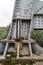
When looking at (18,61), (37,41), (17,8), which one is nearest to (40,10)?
(17,8)

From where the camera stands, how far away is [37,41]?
17328 millimetres

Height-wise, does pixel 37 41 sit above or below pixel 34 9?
below

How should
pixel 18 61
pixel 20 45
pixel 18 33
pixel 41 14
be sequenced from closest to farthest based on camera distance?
pixel 18 61 < pixel 20 45 < pixel 18 33 < pixel 41 14

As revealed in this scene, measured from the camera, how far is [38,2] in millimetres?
20328

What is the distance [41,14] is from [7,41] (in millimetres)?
5045

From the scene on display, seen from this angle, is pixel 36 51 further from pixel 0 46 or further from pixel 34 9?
pixel 34 9

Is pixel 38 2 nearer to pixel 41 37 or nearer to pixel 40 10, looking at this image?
pixel 40 10

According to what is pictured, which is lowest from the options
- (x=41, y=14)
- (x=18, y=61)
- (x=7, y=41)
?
(x=18, y=61)

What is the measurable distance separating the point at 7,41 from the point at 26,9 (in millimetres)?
4923

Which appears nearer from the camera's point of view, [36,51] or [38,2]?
[36,51]

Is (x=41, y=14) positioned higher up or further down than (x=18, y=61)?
higher up

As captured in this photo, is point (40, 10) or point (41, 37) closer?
point (41, 37)

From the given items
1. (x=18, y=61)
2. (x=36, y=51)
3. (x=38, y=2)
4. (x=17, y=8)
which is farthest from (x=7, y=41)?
(x=38, y=2)

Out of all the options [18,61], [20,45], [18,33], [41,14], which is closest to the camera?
[18,61]
